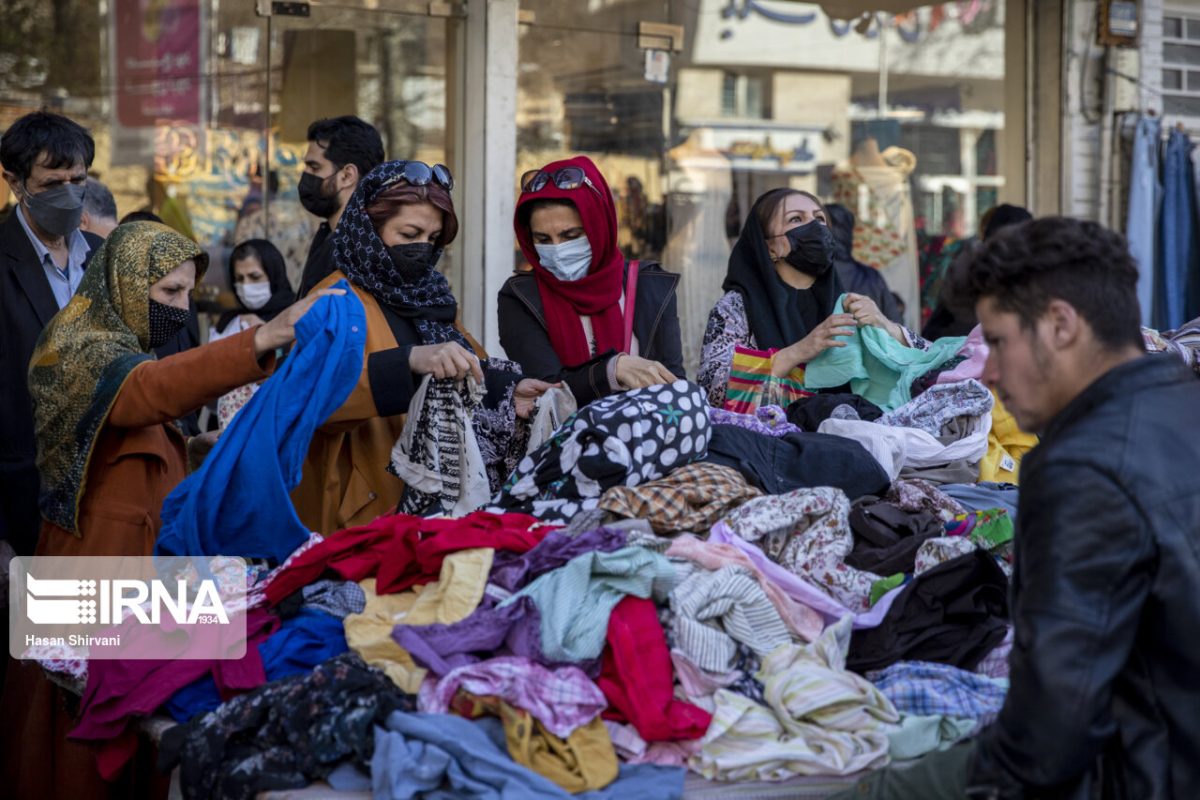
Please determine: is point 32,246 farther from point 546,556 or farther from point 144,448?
point 546,556

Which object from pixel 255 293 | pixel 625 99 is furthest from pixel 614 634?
pixel 625 99

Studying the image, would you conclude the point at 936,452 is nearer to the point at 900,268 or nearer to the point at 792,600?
the point at 792,600

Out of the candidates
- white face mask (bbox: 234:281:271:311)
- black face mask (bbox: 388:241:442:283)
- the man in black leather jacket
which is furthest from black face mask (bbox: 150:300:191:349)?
white face mask (bbox: 234:281:271:311)

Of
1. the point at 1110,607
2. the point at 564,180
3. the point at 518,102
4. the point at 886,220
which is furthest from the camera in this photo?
the point at 886,220

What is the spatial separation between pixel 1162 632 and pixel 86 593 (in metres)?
2.43

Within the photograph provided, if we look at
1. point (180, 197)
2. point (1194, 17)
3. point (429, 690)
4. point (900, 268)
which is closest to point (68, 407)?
point (429, 690)

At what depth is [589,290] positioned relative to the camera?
4.10m

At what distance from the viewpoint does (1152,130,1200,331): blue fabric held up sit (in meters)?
8.35

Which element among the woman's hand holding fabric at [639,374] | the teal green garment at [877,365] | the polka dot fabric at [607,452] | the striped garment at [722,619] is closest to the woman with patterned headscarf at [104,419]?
the polka dot fabric at [607,452]

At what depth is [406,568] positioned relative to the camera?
2.87 meters

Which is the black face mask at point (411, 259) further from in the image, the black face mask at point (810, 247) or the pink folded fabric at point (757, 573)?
the black face mask at point (810, 247)

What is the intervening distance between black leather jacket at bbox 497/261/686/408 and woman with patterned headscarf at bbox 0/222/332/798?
94cm

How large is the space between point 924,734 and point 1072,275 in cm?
93

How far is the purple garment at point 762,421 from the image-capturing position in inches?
144
